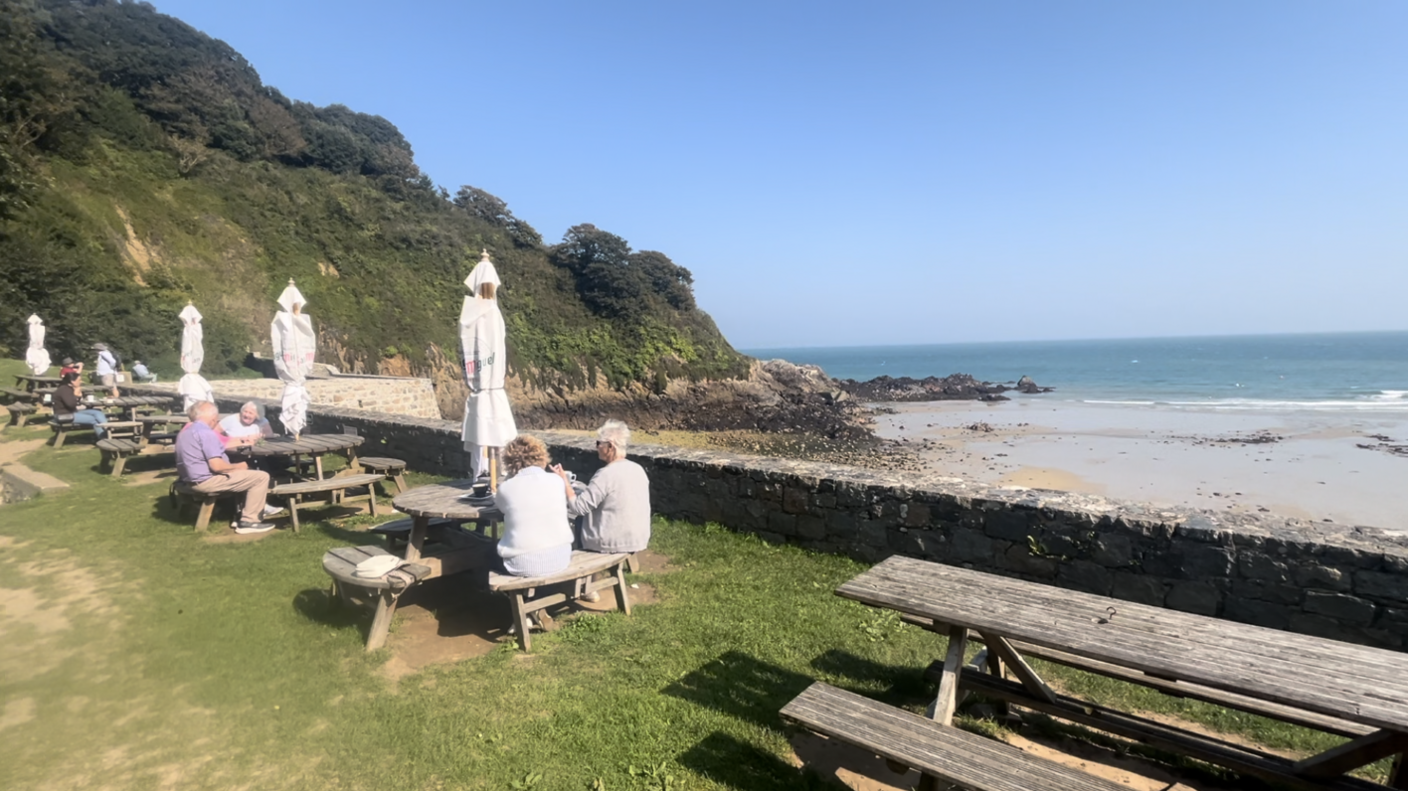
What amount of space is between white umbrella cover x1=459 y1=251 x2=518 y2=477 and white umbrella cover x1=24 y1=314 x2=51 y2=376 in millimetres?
13788

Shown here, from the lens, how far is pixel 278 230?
1027 inches

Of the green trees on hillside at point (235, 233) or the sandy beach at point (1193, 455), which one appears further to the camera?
the green trees on hillside at point (235, 233)

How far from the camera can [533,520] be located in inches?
156

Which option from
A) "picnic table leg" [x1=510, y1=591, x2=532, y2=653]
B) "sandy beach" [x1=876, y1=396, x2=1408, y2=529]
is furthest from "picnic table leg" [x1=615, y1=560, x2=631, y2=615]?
"sandy beach" [x1=876, y1=396, x2=1408, y2=529]

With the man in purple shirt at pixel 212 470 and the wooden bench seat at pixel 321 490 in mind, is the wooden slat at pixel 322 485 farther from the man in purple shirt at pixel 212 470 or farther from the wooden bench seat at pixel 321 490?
the man in purple shirt at pixel 212 470

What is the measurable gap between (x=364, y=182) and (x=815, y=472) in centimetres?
3514

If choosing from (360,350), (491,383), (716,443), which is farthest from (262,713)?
(360,350)

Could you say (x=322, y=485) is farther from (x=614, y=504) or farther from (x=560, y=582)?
(x=614, y=504)

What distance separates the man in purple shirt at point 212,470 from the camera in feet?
19.9

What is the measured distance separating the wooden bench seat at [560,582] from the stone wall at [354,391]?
12.0 m

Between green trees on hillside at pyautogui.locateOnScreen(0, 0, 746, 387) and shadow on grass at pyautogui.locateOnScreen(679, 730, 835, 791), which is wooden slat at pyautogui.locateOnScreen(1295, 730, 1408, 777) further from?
green trees on hillside at pyautogui.locateOnScreen(0, 0, 746, 387)

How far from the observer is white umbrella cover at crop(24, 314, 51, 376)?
13273 mm

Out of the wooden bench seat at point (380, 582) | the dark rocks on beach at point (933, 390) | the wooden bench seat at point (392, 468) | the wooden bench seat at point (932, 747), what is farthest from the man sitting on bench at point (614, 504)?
the dark rocks on beach at point (933, 390)

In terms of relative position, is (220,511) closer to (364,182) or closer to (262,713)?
(262,713)
